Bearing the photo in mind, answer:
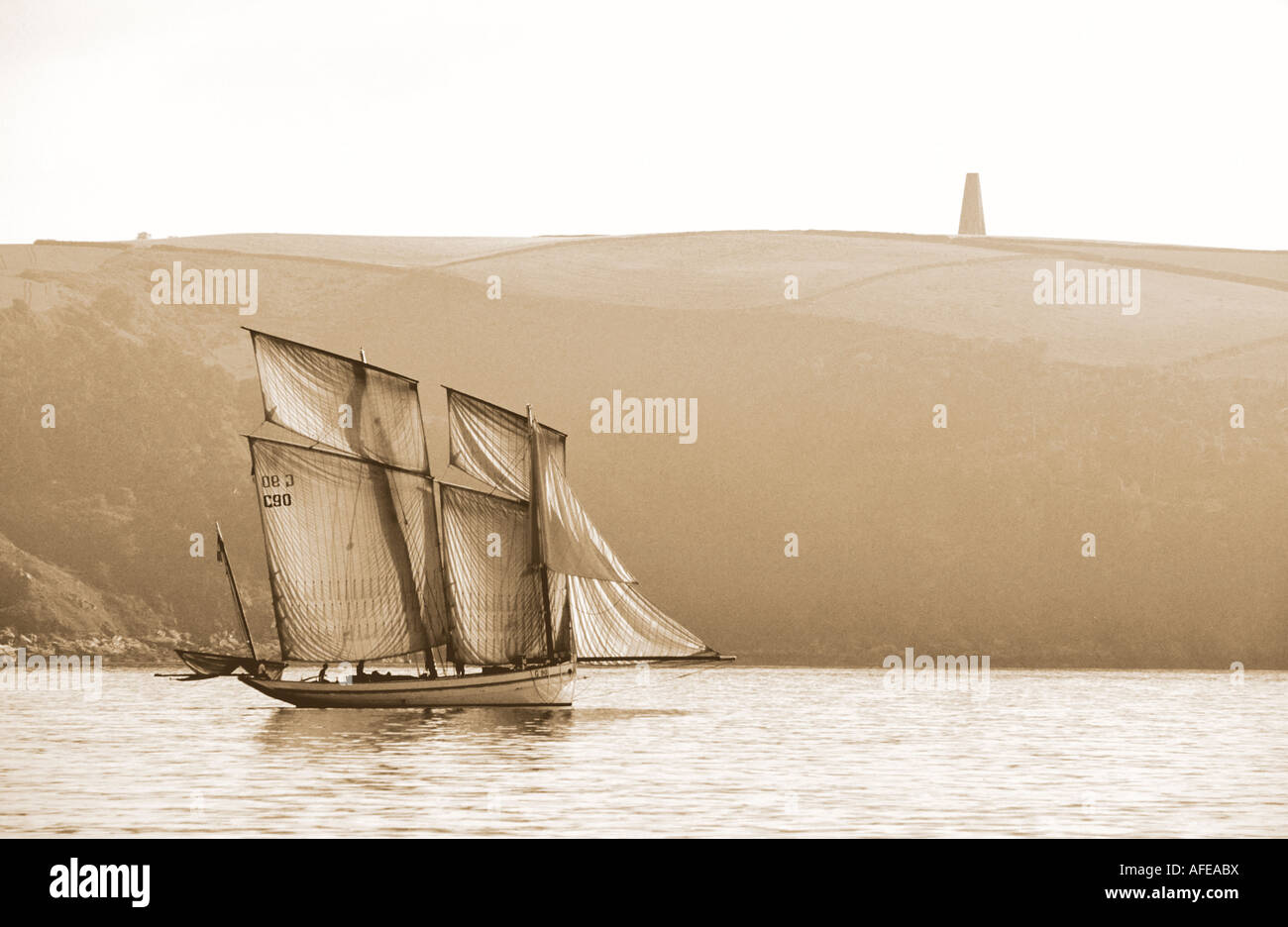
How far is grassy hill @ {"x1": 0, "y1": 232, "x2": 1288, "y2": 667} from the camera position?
407 ft

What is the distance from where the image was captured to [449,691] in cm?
6162

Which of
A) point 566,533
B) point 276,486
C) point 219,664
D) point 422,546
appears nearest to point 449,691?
point 422,546

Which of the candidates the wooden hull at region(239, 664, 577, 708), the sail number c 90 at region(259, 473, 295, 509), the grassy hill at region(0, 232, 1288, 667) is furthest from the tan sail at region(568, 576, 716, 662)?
the grassy hill at region(0, 232, 1288, 667)

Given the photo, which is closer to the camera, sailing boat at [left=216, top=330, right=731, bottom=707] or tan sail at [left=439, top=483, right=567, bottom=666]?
sailing boat at [left=216, top=330, right=731, bottom=707]

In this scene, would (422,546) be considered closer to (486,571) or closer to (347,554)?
(486,571)

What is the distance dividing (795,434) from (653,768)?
9465 cm

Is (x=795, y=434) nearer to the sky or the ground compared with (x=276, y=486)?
nearer to the sky

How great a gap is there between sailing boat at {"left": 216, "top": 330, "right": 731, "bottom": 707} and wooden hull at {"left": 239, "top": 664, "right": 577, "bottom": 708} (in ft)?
0.22

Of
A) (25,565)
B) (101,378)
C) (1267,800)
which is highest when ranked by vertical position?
(101,378)

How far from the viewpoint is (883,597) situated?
12725 cm

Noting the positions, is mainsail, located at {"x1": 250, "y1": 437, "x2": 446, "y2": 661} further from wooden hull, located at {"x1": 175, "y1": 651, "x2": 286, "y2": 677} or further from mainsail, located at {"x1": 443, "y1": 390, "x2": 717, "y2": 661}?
wooden hull, located at {"x1": 175, "y1": 651, "x2": 286, "y2": 677}
